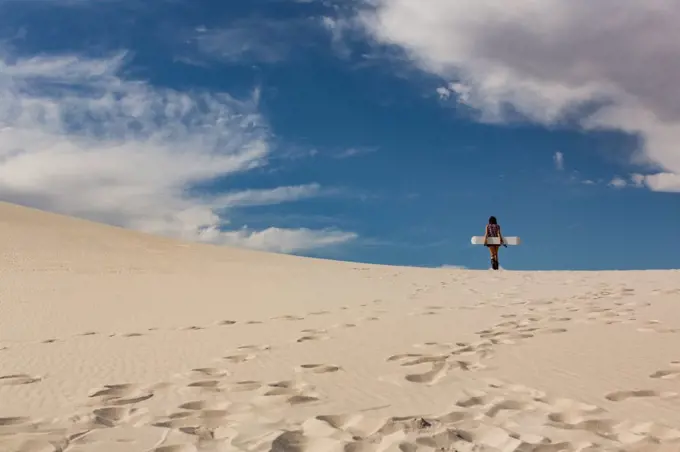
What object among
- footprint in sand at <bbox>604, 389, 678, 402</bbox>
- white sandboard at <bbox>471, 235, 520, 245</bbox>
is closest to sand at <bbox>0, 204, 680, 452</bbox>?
footprint in sand at <bbox>604, 389, 678, 402</bbox>

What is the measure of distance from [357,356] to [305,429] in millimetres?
2104

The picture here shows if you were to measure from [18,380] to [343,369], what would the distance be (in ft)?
8.84

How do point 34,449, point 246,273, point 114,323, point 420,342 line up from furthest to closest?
point 246,273, point 114,323, point 420,342, point 34,449

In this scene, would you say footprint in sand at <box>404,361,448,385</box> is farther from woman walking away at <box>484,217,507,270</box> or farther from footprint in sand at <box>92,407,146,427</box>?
woman walking away at <box>484,217,507,270</box>

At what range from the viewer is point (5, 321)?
29.2 ft

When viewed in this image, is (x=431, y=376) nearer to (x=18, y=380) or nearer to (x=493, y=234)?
(x=18, y=380)

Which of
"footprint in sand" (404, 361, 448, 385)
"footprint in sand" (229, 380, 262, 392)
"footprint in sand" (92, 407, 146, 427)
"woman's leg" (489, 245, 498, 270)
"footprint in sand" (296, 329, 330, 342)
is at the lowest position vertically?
"footprint in sand" (92, 407, 146, 427)

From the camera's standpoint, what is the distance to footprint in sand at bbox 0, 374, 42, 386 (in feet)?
17.2

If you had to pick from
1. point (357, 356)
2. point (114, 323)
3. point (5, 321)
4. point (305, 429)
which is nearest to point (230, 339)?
point (357, 356)

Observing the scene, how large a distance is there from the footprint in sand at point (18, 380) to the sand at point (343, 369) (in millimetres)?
31

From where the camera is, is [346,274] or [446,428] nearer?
[446,428]

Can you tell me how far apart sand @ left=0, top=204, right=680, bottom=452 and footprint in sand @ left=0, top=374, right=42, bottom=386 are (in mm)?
31

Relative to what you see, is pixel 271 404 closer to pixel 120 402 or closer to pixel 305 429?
pixel 305 429

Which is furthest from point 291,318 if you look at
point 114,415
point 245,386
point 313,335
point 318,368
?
point 114,415
